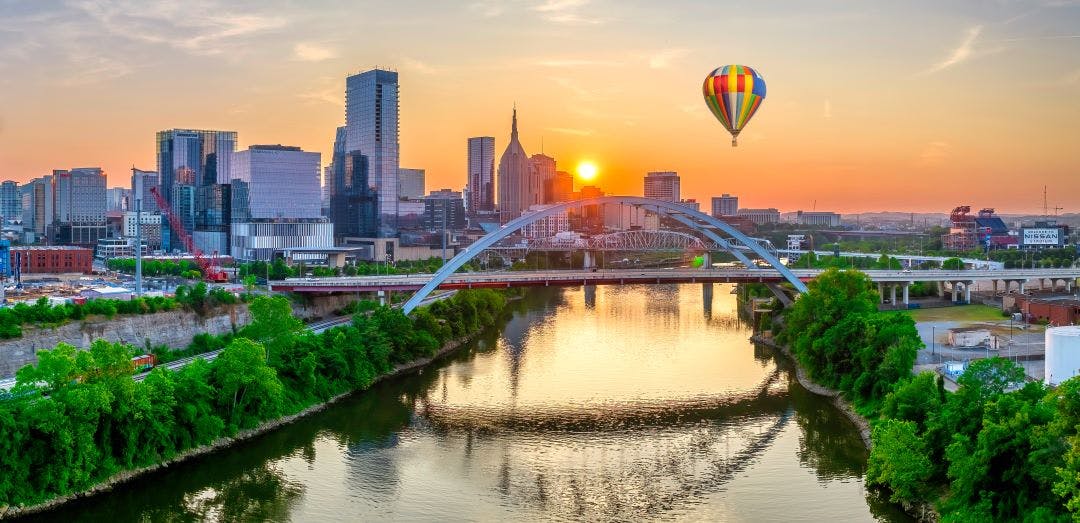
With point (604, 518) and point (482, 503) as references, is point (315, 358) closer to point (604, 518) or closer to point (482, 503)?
point (482, 503)

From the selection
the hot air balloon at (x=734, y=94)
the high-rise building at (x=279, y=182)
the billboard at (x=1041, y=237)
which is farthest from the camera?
the high-rise building at (x=279, y=182)

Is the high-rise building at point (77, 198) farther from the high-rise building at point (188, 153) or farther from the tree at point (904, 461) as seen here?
the tree at point (904, 461)

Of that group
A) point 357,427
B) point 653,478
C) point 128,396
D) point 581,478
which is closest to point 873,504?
point 653,478

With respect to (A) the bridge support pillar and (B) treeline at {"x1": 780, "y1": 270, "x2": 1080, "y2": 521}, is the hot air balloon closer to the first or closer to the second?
(B) treeline at {"x1": 780, "y1": 270, "x2": 1080, "y2": 521}

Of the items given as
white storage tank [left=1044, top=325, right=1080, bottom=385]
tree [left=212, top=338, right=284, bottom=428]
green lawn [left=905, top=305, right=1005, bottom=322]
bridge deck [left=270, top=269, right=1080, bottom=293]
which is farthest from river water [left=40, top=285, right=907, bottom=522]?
green lawn [left=905, top=305, right=1005, bottom=322]

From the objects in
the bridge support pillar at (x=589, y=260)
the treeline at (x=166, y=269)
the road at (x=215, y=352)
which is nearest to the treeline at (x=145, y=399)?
the road at (x=215, y=352)

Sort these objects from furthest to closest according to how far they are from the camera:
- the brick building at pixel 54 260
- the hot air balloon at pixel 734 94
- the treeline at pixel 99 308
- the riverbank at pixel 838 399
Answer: the brick building at pixel 54 260 → the hot air balloon at pixel 734 94 → the treeline at pixel 99 308 → the riverbank at pixel 838 399

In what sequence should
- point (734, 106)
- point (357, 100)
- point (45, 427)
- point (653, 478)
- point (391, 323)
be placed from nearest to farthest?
1. point (45, 427)
2. point (653, 478)
3. point (391, 323)
4. point (734, 106)
5. point (357, 100)
